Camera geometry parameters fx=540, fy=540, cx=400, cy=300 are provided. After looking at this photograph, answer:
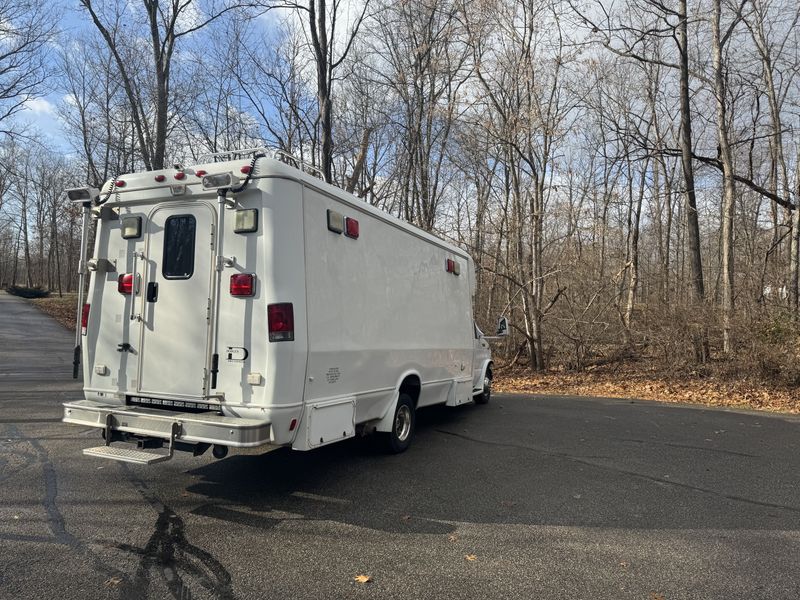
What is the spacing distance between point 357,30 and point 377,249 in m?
13.5

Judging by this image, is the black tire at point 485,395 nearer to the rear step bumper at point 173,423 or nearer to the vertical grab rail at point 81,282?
the rear step bumper at point 173,423

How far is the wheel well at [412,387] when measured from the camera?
6.52m

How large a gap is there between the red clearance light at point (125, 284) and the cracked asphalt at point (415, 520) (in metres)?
1.79

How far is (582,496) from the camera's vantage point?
4980 mm

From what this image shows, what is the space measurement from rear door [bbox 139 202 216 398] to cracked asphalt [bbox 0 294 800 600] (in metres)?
1.09

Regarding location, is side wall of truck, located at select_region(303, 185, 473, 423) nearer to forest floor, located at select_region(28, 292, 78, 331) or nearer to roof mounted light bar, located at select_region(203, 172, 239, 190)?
roof mounted light bar, located at select_region(203, 172, 239, 190)

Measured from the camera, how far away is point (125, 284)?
16.3 ft

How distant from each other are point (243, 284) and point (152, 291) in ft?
3.41

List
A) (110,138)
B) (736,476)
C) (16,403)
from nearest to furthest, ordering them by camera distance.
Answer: (736,476)
(16,403)
(110,138)

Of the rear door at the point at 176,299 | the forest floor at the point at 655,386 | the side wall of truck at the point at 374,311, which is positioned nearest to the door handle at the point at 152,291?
the rear door at the point at 176,299

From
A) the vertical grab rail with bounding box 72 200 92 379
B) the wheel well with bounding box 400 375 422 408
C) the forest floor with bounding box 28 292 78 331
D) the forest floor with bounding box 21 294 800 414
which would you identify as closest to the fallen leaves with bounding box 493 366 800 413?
the forest floor with bounding box 21 294 800 414

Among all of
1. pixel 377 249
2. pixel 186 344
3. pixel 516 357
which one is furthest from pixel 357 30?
pixel 186 344

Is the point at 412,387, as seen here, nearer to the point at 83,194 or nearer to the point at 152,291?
the point at 152,291

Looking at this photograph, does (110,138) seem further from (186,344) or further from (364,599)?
(364,599)
